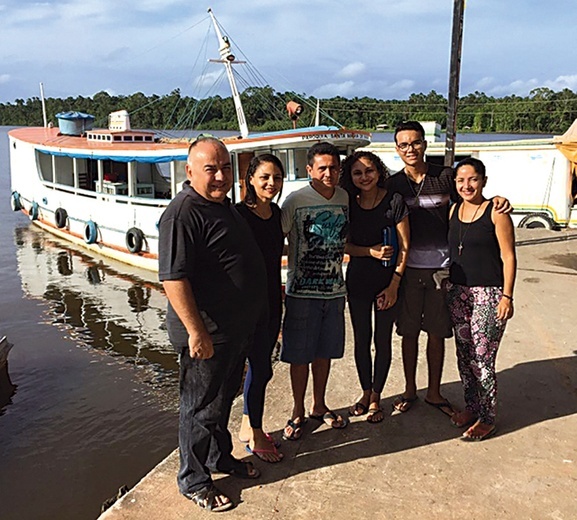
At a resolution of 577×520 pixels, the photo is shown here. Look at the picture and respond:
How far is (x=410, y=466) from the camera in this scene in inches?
118

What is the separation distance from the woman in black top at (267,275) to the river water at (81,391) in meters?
2.37

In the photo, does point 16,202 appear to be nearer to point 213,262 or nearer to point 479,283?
point 213,262

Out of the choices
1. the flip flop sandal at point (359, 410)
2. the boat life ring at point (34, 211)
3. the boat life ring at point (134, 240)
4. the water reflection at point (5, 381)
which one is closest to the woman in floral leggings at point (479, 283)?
the flip flop sandal at point (359, 410)

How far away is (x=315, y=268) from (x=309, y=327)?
0.34m

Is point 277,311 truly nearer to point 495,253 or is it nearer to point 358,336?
point 358,336

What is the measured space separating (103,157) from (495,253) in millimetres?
11503

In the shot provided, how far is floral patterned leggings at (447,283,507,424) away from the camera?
3205 millimetres

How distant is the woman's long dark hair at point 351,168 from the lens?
10.6 ft

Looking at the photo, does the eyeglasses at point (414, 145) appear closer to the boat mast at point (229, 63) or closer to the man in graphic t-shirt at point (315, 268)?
the man in graphic t-shirt at point (315, 268)

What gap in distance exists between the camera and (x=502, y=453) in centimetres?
313

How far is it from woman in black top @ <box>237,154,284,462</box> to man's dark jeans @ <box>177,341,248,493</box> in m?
0.27

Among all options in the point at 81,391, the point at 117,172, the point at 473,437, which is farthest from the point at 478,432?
the point at 117,172

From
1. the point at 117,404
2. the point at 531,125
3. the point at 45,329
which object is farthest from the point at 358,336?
the point at 531,125

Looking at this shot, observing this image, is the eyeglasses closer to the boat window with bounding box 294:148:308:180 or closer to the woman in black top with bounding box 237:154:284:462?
the woman in black top with bounding box 237:154:284:462
